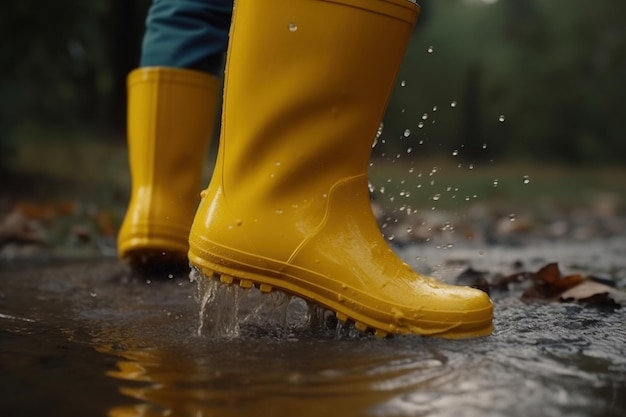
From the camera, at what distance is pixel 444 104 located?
11789mm

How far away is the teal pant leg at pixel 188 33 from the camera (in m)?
1.77

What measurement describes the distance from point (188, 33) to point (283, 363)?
39.1 inches

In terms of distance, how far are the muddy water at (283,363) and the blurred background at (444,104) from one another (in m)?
0.52

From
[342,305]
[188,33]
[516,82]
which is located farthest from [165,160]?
[516,82]

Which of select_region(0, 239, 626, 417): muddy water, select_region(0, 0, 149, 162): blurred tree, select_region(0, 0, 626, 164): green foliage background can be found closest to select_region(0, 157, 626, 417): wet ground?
select_region(0, 239, 626, 417): muddy water

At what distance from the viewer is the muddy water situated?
2.79ft

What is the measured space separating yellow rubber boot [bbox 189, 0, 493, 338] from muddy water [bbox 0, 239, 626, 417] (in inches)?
2.5

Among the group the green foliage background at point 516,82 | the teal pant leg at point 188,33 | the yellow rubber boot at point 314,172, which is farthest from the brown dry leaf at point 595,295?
the green foliage background at point 516,82

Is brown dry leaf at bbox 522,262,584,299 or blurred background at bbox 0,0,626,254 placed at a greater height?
blurred background at bbox 0,0,626,254

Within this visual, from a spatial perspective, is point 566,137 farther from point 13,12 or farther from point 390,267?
point 390,267

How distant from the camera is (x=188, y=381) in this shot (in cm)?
94

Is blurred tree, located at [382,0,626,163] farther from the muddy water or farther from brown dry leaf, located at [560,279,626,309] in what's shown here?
the muddy water

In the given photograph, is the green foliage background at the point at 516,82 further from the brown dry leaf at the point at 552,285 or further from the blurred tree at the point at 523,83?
the brown dry leaf at the point at 552,285

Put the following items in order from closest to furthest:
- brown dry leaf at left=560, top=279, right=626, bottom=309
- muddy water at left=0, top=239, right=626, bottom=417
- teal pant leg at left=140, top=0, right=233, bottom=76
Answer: muddy water at left=0, top=239, right=626, bottom=417, brown dry leaf at left=560, top=279, right=626, bottom=309, teal pant leg at left=140, top=0, right=233, bottom=76
